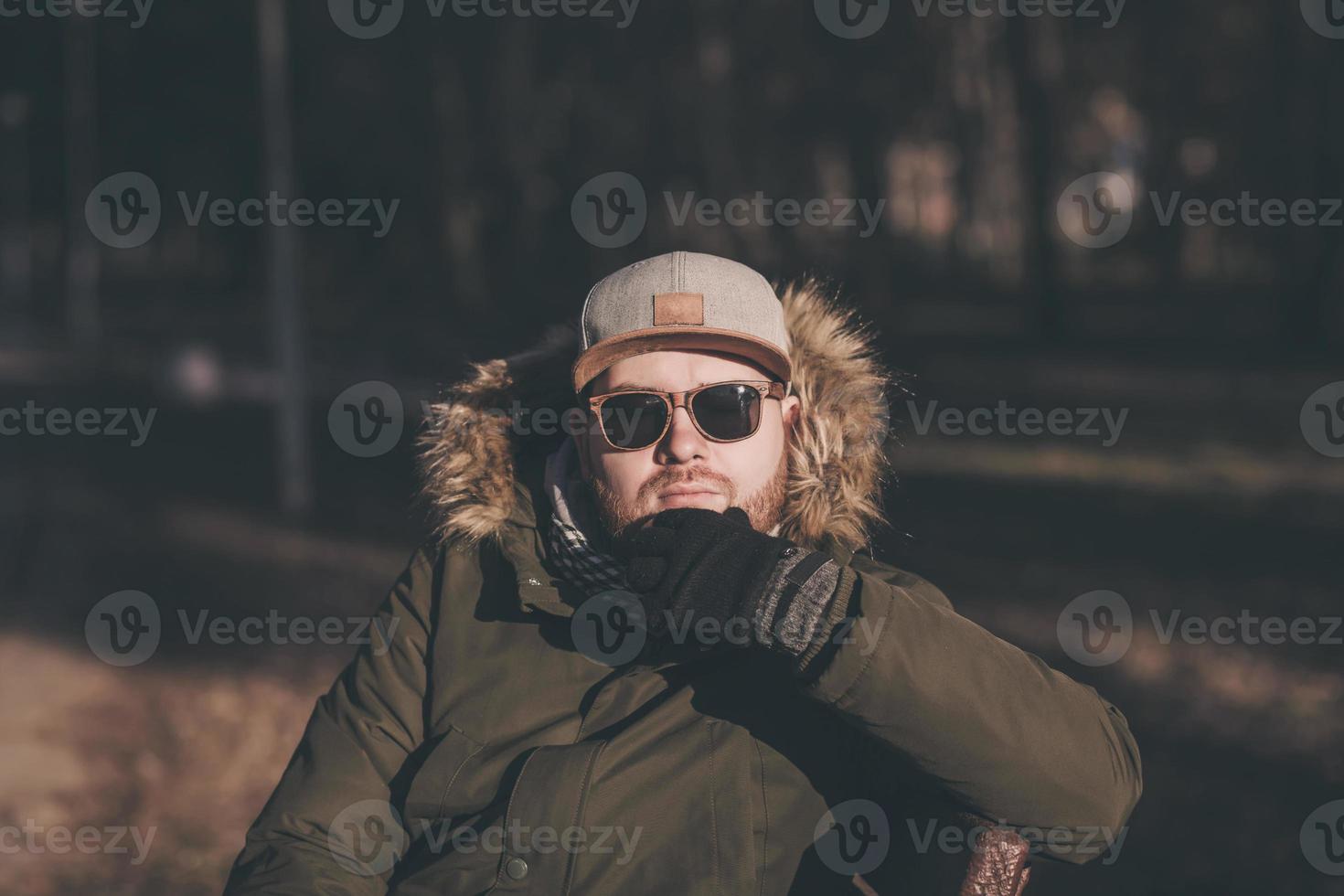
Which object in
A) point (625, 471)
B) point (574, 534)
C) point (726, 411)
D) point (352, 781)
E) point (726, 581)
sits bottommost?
point (352, 781)

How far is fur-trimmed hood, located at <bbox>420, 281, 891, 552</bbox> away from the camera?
293 centimetres

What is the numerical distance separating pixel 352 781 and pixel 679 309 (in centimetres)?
112

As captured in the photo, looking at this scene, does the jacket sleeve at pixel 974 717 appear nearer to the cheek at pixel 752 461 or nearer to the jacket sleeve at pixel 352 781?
the cheek at pixel 752 461

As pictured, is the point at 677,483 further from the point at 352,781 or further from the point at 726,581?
the point at 352,781

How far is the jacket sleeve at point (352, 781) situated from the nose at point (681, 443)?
62 centimetres

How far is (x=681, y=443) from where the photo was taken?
9.29 ft

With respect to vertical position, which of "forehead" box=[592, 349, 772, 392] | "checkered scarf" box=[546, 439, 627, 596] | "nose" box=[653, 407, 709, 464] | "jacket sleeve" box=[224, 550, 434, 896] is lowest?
"jacket sleeve" box=[224, 550, 434, 896]

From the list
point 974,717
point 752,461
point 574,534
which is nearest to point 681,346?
point 752,461

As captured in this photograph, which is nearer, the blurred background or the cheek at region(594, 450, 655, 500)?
the cheek at region(594, 450, 655, 500)

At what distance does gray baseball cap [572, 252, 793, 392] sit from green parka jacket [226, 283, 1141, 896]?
6.2 inches

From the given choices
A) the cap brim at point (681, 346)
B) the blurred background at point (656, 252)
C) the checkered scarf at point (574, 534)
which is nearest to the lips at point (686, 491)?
the checkered scarf at point (574, 534)

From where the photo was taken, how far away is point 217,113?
127ft

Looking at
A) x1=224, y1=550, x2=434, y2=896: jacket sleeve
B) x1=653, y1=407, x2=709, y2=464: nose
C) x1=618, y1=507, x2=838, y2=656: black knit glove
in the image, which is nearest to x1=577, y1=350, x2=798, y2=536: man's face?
x1=653, y1=407, x2=709, y2=464: nose

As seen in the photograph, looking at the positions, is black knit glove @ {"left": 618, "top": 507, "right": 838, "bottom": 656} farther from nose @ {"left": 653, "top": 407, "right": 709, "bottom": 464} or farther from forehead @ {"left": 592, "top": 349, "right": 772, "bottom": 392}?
forehead @ {"left": 592, "top": 349, "right": 772, "bottom": 392}
